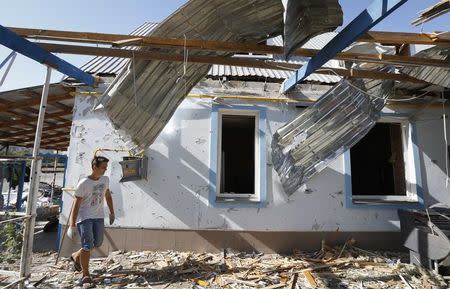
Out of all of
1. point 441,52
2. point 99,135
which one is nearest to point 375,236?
point 441,52

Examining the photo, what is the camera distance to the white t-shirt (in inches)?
162

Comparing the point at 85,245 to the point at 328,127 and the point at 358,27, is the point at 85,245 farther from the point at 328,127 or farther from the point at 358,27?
the point at 358,27

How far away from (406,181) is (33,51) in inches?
277

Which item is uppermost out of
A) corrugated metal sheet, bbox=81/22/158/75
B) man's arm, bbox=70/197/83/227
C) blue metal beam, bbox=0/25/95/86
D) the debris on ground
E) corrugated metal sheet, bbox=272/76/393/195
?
corrugated metal sheet, bbox=81/22/158/75

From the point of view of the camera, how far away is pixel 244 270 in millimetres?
4645

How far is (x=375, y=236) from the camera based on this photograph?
5.66 meters

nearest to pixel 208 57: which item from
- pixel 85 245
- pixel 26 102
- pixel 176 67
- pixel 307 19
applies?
pixel 176 67

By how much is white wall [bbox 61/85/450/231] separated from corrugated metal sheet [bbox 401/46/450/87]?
2.15m

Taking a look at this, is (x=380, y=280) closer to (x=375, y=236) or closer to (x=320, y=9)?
(x=375, y=236)

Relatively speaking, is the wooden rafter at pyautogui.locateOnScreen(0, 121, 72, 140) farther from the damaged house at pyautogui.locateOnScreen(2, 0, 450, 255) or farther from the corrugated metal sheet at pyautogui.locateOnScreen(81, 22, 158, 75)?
the damaged house at pyautogui.locateOnScreen(2, 0, 450, 255)

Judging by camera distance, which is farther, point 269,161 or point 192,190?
point 269,161

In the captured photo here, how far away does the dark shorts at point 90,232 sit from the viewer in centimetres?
406

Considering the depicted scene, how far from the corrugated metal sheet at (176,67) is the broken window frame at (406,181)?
3.66 m

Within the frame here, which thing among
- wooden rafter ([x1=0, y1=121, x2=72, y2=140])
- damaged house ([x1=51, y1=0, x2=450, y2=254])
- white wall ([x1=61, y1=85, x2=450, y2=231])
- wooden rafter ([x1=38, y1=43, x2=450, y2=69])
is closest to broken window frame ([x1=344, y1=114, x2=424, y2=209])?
damaged house ([x1=51, y1=0, x2=450, y2=254])
